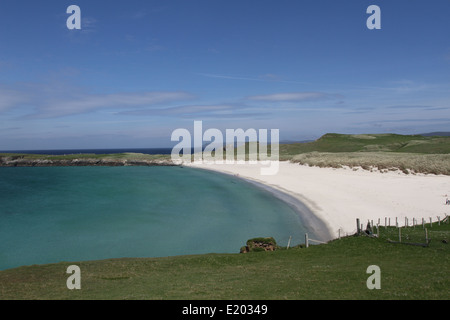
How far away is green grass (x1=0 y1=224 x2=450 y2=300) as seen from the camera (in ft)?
45.7


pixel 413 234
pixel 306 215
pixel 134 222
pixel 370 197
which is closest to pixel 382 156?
pixel 370 197

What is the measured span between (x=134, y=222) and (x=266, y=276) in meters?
32.3

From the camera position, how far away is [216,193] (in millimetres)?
70062

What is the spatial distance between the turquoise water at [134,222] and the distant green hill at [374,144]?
250 ft

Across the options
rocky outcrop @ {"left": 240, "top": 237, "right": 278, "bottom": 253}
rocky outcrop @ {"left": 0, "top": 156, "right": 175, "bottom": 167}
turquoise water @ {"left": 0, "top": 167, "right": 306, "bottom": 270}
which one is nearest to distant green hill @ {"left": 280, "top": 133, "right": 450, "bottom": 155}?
turquoise water @ {"left": 0, "top": 167, "right": 306, "bottom": 270}

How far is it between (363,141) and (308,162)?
65.9 m

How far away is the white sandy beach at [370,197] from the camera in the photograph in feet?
122

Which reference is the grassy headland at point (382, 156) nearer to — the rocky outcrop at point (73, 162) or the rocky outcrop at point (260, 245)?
the rocky outcrop at point (260, 245)

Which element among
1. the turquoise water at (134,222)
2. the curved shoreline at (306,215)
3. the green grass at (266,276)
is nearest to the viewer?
the green grass at (266,276)

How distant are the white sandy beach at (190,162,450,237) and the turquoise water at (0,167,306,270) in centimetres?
543

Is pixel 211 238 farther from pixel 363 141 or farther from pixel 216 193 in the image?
pixel 363 141

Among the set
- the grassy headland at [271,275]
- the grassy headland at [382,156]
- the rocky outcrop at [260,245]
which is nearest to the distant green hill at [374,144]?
the grassy headland at [382,156]

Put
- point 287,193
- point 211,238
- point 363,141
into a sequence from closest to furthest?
point 211,238 < point 287,193 < point 363,141
